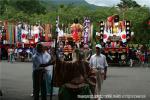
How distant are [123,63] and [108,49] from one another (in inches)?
76.9

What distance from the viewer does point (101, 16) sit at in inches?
2995

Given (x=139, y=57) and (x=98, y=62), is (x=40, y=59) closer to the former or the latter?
(x=98, y=62)

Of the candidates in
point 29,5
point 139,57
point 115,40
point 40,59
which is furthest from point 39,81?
point 29,5

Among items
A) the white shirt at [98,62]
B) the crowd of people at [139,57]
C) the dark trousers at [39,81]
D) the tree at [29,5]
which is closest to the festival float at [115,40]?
the crowd of people at [139,57]

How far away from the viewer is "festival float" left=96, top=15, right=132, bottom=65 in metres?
36.8

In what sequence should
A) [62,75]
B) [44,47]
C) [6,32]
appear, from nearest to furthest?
[62,75]
[44,47]
[6,32]

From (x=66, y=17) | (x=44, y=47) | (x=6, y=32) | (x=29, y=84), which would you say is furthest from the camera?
(x=66, y=17)

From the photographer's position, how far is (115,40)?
124 ft

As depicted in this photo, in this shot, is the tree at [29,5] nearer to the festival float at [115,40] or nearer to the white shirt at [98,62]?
the festival float at [115,40]

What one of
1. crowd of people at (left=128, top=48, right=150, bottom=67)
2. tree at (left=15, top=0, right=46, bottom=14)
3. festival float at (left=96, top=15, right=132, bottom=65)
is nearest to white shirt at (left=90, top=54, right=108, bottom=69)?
festival float at (left=96, top=15, right=132, bottom=65)

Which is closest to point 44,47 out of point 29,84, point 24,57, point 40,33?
point 29,84

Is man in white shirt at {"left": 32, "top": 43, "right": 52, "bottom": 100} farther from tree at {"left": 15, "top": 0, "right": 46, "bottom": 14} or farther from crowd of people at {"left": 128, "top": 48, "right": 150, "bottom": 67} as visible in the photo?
tree at {"left": 15, "top": 0, "right": 46, "bottom": 14}

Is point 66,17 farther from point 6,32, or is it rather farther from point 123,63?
point 123,63

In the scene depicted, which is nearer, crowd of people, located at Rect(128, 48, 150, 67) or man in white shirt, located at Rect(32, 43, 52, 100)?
man in white shirt, located at Rect(32, 43, 52, 100)
